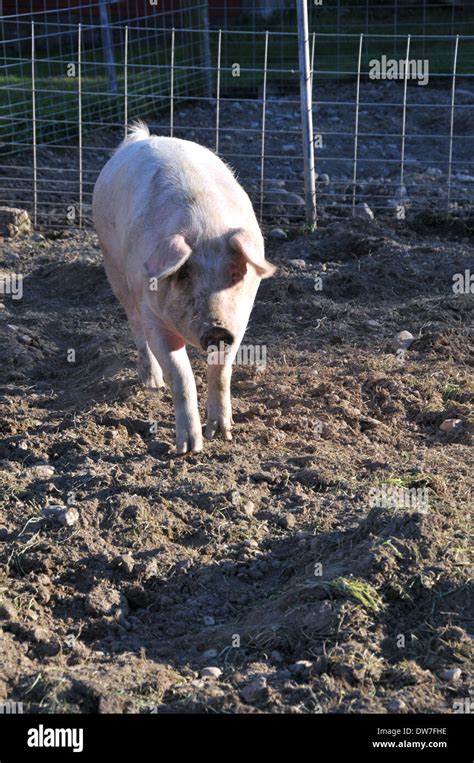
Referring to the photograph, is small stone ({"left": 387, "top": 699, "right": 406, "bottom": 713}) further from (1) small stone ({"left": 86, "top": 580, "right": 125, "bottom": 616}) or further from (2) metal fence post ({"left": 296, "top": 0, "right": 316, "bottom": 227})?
(2) metal fence post ({"left": 296, "top": 0, "right": 316, "bottom": 227})

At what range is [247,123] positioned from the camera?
13.0m

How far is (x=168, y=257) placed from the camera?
16.7 ft

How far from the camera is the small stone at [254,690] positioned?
352 centimetres

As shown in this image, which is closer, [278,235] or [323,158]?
[278,235]

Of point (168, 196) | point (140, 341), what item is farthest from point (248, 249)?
point (140, 341)

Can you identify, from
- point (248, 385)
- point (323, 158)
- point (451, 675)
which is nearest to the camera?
point (451, 675)

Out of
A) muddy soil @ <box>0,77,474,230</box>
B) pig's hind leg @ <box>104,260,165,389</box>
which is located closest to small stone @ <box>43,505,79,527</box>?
pig's hind leg @ <box>104,260,165,389</box>

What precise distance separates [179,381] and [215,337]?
0.41 metres

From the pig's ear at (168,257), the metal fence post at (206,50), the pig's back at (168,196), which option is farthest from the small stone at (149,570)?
the metal fence post at (206,50)

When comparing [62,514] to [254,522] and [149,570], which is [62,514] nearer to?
[149,570]

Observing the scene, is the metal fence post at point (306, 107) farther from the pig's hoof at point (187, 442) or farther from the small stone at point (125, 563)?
the small stone at point (125, 563)

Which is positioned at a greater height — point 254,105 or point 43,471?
point 254,105

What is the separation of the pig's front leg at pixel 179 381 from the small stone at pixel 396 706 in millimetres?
2181

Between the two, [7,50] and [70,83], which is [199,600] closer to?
[70,83]
